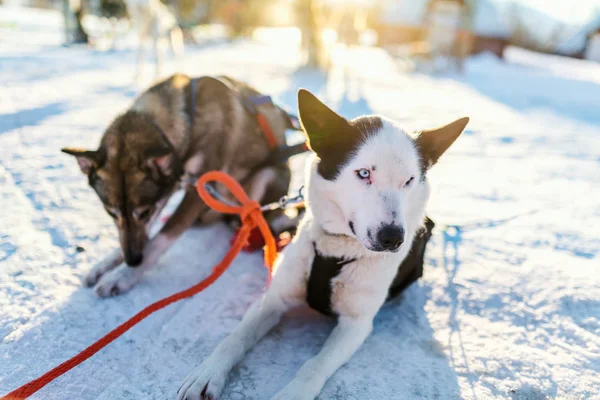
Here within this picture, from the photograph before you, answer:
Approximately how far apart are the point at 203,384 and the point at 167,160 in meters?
1.16

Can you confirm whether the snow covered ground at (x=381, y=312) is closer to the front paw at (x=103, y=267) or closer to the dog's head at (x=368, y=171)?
the front paw at (x=103, y=267)

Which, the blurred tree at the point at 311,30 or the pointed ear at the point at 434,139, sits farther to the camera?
the blurred tree at the point at 311,30

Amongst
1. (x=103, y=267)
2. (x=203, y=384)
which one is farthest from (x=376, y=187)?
(x=103, y=267)

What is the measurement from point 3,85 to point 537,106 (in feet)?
31.3

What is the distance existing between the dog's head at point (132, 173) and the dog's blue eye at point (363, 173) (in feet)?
3.41

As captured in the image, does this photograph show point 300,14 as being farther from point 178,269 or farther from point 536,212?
point 178,269

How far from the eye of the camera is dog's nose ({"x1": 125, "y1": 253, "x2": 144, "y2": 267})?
223cm

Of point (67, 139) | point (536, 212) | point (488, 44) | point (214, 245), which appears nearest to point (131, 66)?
point (67, 139)

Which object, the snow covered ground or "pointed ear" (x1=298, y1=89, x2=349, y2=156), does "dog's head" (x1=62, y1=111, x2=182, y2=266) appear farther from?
"pointed ear" (x1=298, y1=89, x2=349, y2=156)

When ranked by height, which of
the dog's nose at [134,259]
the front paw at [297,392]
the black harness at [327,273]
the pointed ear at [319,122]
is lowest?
the dog's nose at [134,259]

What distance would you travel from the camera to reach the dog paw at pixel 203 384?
58.6 inches

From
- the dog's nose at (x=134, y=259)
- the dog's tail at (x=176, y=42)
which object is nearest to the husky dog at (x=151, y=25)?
the dog's tail at (x=176, y=42)

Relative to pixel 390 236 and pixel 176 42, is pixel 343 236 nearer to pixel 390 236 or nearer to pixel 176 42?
pixel 390 236

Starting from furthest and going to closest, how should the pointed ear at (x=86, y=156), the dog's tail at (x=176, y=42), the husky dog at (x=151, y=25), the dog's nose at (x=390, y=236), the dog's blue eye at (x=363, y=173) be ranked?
the dog's tail at (x=176, y=42)
the husky dog at (x=151, y=25)
the pointed ear at (x=86, y=156)
the dog's blue eye at (x=363, y=173)
the dog's nose at (x=390, y=236)
